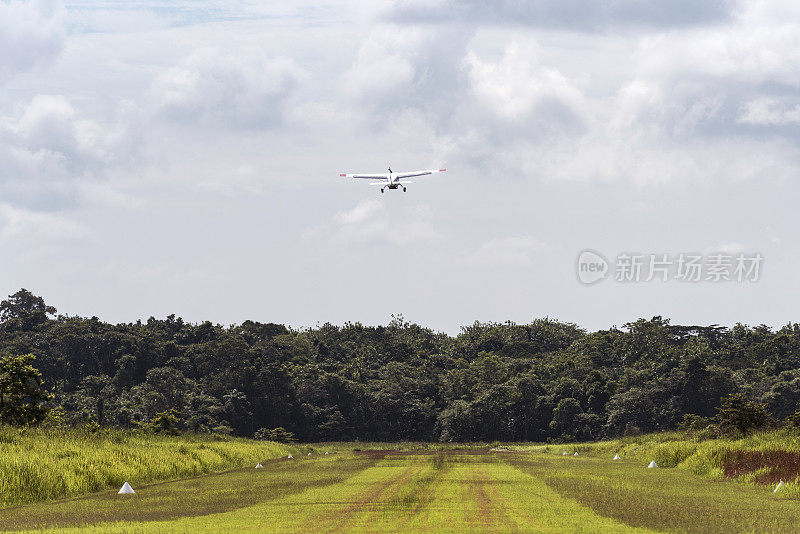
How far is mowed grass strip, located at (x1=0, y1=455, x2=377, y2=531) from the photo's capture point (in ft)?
89.3

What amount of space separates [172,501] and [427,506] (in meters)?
9.32

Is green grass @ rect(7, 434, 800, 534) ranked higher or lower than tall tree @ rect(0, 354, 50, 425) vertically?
lower

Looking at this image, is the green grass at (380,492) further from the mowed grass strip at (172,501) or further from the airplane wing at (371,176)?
the airplane wing at (371,176)

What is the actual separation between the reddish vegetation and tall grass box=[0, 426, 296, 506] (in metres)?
26.0

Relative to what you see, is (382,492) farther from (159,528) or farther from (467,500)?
(159,528)

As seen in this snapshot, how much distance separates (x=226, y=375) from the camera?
130250 mm

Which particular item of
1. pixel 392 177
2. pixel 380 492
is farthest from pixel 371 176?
pixel 380 492

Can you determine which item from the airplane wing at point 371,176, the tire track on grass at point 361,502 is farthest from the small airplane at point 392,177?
the tire track on grass at point 361,502

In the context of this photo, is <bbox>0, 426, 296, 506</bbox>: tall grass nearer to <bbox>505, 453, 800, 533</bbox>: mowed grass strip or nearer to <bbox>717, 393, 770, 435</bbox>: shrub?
<bbox>505, 453, 800, 533</bbox>: mowed grass strip

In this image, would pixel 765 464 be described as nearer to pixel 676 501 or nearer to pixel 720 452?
pixel 720 452

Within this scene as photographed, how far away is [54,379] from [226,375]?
95.1 ft

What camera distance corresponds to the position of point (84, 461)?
37625 millimetres

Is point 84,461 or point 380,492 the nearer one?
point 380,492

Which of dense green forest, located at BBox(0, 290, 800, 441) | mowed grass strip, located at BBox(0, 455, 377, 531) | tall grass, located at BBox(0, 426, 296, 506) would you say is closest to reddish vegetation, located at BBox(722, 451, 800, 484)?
→ mowed grass strip, located at BBox(0, 455, 377, 531)
